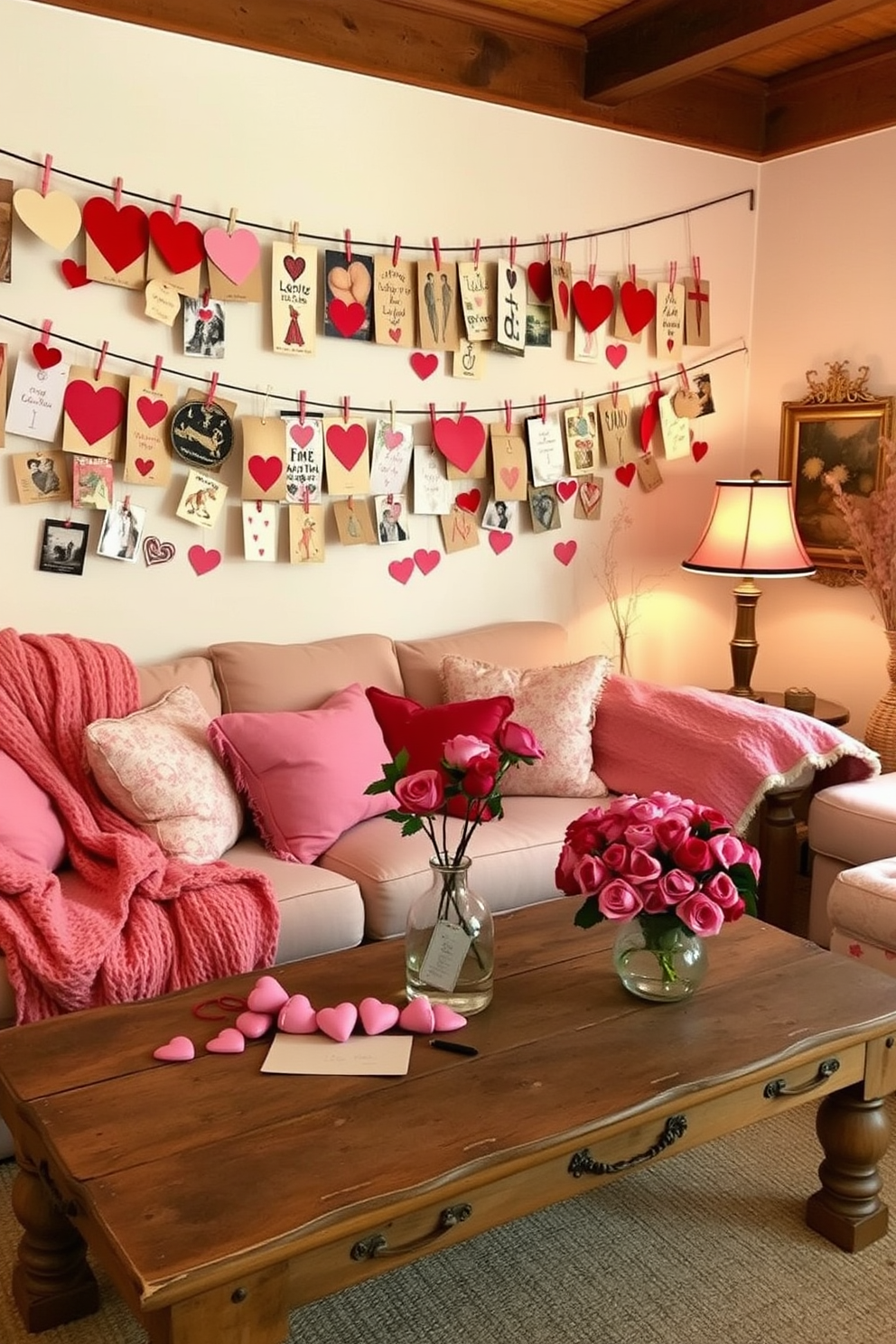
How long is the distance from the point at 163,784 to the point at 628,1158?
4.28 ft

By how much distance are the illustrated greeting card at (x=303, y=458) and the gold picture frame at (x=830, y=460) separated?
5.50ft

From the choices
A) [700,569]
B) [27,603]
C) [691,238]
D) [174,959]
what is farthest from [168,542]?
[691,238]

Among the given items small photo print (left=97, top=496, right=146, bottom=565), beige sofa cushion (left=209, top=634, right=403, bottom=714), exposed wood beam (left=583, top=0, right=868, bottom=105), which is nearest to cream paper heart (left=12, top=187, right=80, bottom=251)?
small photo print (left=97, top=496, right=146, bottom=565)

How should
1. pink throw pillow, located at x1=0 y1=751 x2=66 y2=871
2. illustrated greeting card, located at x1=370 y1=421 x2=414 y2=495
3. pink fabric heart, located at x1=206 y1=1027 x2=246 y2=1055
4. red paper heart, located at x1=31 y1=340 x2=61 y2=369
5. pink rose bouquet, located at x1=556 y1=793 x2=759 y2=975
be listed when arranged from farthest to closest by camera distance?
illustrated greeting card, located at x1=370 y1=421 x2=414 y2=495
red paper heart, located at x1=31 y1=340 x2=61 y2=369
pink throw pillow, located at x1=0 y1=751 x2=66 y2=871
pink rose bouquet, located at x1=556 y1=793 x2=759 y2=975
pink fabric heart, located at x1=206 y1=1027 x2=246 y2=1055

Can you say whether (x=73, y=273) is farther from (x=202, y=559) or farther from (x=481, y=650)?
(x=481, y=650)

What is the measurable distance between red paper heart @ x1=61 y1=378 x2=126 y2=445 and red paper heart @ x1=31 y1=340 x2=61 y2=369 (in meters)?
0.07

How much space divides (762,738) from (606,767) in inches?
17.1

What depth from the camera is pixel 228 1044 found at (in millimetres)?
1760

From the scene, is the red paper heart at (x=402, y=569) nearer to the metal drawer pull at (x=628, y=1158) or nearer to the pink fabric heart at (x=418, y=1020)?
the pink fabric heart at (x=418, y=1020)

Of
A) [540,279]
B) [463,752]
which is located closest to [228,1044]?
[463,752]

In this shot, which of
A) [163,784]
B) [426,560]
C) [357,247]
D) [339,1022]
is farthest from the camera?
[426,560]

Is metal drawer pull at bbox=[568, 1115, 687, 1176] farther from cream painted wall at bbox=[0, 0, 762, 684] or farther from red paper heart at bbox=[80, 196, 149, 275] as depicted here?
red paper heart at bbox=[80, 196, 149, 275]

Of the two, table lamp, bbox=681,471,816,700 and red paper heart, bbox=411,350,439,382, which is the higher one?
red paper heart, bbox=411,350,439,382

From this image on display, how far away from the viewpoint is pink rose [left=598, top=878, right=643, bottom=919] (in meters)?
1.85
